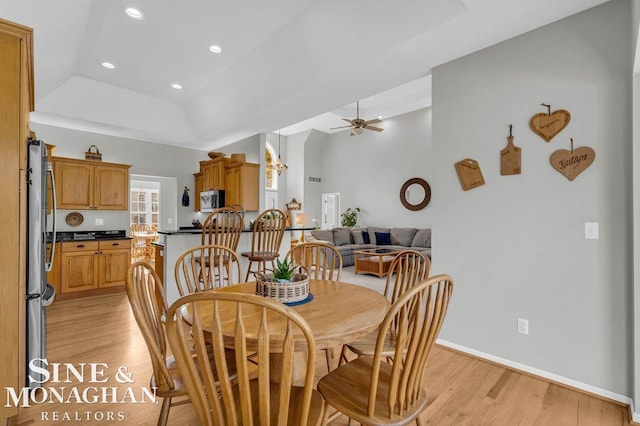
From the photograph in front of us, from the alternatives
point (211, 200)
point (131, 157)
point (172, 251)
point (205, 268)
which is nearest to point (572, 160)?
point (205, 268)

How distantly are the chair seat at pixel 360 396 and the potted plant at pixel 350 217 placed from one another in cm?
768

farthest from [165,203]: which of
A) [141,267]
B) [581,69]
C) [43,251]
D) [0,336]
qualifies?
[581,69]

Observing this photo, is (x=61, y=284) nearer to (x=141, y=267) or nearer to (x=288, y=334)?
(x=141, y=267)

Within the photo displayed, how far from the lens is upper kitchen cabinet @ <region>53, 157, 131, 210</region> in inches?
184

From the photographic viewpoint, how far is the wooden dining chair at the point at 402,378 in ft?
3.68

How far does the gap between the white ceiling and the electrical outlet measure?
227 cm

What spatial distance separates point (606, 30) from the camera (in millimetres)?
2121

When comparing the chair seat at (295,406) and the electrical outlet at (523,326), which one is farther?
the electrical outlet at (523,326)

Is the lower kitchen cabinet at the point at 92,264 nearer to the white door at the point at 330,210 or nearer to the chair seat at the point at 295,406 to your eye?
the chair seat at the point at 295,406

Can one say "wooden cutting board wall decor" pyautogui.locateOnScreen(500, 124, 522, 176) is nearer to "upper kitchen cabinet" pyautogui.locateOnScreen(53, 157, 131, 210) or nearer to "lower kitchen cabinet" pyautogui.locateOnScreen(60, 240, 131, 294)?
"lower kitchen cabinet" pyautogui.locateOnScreen(60, 240, 131, 294)

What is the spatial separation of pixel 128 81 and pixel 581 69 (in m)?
5.27

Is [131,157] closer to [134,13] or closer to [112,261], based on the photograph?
[112,261]

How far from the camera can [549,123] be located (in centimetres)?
234

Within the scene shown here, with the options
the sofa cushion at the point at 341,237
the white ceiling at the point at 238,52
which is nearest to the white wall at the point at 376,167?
the sofa cushion at the point at 341,237
